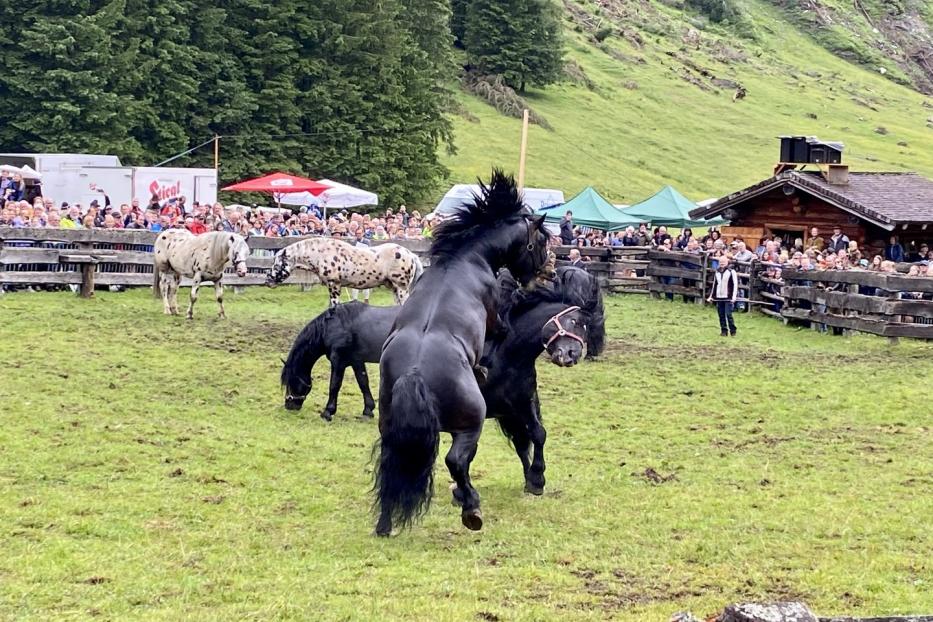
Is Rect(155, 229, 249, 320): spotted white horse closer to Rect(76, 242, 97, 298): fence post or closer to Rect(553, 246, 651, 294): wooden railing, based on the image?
Rect(76, 242, 97, 298): fence post

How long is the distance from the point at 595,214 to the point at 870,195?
7.70 metres

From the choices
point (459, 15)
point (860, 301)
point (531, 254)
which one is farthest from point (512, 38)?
point (531, 254)

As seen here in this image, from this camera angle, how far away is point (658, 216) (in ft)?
113

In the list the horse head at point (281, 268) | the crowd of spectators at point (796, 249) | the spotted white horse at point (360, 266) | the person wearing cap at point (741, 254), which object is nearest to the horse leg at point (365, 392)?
the spotted white horse at point (360, 266)

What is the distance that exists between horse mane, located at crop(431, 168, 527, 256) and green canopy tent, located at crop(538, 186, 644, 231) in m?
24.4

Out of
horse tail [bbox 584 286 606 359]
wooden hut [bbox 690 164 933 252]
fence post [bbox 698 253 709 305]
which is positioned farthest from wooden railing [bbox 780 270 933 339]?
horse tail [bbox 584 286 606 359]

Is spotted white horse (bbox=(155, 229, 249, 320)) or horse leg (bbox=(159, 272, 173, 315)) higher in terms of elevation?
spotted white horse (bbox=(155, 229, 249, 320))

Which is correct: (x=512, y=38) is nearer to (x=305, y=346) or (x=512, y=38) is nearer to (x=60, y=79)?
(x=60, y=79)

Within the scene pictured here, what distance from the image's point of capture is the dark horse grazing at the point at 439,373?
24.9 ft

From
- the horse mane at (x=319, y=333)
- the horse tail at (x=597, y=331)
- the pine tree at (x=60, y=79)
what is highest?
the pine tree at (x=60, y=79)

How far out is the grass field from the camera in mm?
6621

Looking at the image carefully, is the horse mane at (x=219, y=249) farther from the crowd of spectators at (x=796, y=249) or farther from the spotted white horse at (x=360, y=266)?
the crowd of spectators at (x=796, y=249)

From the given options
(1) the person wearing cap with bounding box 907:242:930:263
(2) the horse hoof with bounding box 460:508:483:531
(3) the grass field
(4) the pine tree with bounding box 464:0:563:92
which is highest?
(4) the pine tree with bounding box 464:0:563:92

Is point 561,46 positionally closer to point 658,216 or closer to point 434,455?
point 658,216
